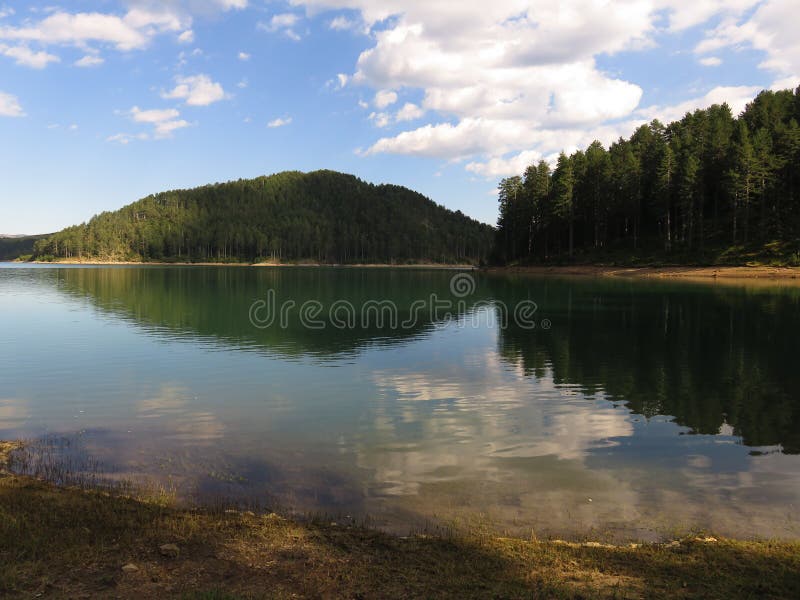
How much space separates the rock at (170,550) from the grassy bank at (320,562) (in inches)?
1.1

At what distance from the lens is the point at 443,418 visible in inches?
755

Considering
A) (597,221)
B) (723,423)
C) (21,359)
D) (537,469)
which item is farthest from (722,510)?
(597,221)

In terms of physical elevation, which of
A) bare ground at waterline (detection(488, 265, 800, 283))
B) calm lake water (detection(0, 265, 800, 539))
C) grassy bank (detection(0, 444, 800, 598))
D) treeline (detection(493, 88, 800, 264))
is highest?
treeline (detection(493, 88, 800, 264))

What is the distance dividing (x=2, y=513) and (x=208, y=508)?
3.50 m

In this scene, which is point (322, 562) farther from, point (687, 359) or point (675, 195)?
point (675, 195)

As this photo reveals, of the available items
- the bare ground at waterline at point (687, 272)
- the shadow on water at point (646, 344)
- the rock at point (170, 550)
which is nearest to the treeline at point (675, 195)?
the bare ground at waterline at point (687, 272)

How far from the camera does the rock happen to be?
8375mm

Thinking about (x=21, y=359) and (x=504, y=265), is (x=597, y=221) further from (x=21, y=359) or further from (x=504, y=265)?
(x=21, y=359)

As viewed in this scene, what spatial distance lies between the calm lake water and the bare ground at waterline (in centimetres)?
6287

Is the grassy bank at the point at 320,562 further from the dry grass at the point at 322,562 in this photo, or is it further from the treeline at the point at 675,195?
the treeline at the point at 675,195

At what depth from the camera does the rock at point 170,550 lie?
8375mm

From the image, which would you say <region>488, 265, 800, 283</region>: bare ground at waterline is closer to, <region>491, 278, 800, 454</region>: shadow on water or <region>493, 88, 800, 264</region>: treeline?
<region>493, 88, 800, 264</region>: treeline

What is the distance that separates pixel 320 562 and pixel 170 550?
93.4 inches

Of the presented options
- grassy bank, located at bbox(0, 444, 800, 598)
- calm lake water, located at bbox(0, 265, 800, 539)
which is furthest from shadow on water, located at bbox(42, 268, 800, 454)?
grassy bank, located at bbox(0, 444, 800, 598)
